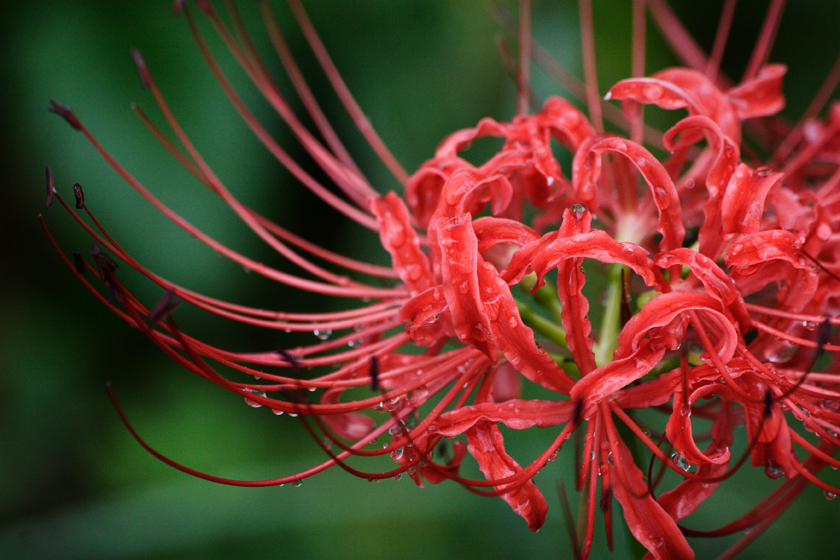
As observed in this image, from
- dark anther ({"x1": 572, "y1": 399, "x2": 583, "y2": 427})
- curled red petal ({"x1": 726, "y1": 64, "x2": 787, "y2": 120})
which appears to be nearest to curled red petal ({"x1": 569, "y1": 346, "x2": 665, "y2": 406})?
dark anther ({"x1": 572, "y1": 399, "x2": 583, "y2": 427})

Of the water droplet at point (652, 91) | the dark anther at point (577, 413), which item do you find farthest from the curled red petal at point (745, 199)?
the dark anther at point (577, 413)

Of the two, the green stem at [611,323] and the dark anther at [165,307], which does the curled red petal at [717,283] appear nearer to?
the green stem at [611,323]

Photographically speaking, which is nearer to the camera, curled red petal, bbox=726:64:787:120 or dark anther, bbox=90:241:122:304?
dark anther, bbox=90:241:122:304

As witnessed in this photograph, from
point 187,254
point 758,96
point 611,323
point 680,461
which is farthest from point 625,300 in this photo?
point 187,254

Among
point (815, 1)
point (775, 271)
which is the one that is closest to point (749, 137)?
point (815, 1)

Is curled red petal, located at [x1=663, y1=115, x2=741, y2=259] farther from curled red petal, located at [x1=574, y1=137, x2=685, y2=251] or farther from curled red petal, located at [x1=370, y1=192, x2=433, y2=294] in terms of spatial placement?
curled red petal, located at [x1=370, y1=192, x2=433, y2=294]

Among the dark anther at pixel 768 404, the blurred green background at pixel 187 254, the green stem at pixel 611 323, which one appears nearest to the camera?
the dark anther at pixel 768 404

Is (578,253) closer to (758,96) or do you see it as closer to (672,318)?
(672,318)
